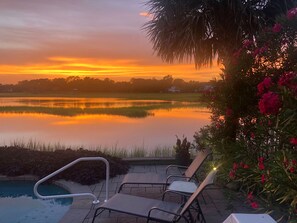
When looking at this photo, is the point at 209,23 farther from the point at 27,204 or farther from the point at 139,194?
the point at 27,204

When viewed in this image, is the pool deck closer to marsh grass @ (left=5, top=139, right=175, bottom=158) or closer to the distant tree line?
marsh grass @ (left=5, top=139, right=175, bottom=158)

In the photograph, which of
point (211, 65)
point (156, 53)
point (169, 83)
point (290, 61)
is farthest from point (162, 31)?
point (169, 83)

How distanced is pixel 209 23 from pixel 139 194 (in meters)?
3.70

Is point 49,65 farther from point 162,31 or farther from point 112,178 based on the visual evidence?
point 112,178

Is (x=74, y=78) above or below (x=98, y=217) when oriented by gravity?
above

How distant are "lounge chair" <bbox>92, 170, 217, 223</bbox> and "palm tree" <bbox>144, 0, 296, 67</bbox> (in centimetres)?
382

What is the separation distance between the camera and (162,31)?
26.5ft

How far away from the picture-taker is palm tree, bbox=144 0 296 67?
7602 mm

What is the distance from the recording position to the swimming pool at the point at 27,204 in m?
5.59

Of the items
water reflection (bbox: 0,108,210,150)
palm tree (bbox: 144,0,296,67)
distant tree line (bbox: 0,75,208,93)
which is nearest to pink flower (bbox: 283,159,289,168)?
palm tree (bbox: 144,0,296,67)

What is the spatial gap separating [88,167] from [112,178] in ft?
1.55

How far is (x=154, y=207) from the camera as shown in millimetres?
Answer: 4199

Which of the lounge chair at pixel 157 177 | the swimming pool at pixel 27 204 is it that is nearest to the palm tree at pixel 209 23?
the lounge chair at pixel 157 177

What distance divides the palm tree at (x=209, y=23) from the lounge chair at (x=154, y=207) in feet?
12.5
